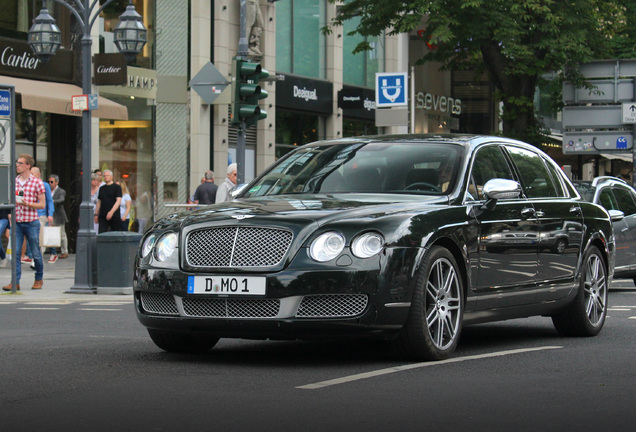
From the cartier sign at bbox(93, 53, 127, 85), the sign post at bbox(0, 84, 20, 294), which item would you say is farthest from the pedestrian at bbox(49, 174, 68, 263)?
the sign post at bbox(0, 84, 20, 294)

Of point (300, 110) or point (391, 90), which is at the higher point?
point (300, 110)

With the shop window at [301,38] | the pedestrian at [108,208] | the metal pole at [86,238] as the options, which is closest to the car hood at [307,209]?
the metal pole at [86,238]

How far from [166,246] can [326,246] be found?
1.11m

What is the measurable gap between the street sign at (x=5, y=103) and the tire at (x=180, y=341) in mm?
8081

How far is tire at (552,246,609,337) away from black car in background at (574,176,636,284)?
5.94 m

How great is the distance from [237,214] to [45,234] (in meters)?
14.9

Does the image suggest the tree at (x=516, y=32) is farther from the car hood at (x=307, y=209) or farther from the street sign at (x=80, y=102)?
the car hood at (x=307, y=209)

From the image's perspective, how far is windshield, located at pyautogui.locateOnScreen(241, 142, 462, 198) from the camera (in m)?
8.91

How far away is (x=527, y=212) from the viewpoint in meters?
9.56

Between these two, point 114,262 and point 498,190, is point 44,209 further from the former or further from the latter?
point 498,190

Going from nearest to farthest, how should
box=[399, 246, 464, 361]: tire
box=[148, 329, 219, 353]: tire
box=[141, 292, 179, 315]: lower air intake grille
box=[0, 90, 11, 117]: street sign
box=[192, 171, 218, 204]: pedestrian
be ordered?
box=[399, 246, 464, 361]: tire, box=[141, 292, 179, 315]: lower air intake grille, box=[148, 329, 219, 353]: tire, box=[0, 90, 11, 117]: street sign, box=[192, 171, 218, 204]: pedestrian

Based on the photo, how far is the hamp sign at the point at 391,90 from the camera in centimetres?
2398

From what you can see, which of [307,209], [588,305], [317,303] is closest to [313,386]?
[317,303]

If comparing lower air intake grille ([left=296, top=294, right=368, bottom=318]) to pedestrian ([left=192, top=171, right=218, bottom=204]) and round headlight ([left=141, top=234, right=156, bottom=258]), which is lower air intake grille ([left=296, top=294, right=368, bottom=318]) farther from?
pedestrian ([left=192, top=171, right=218, bottom=204])
